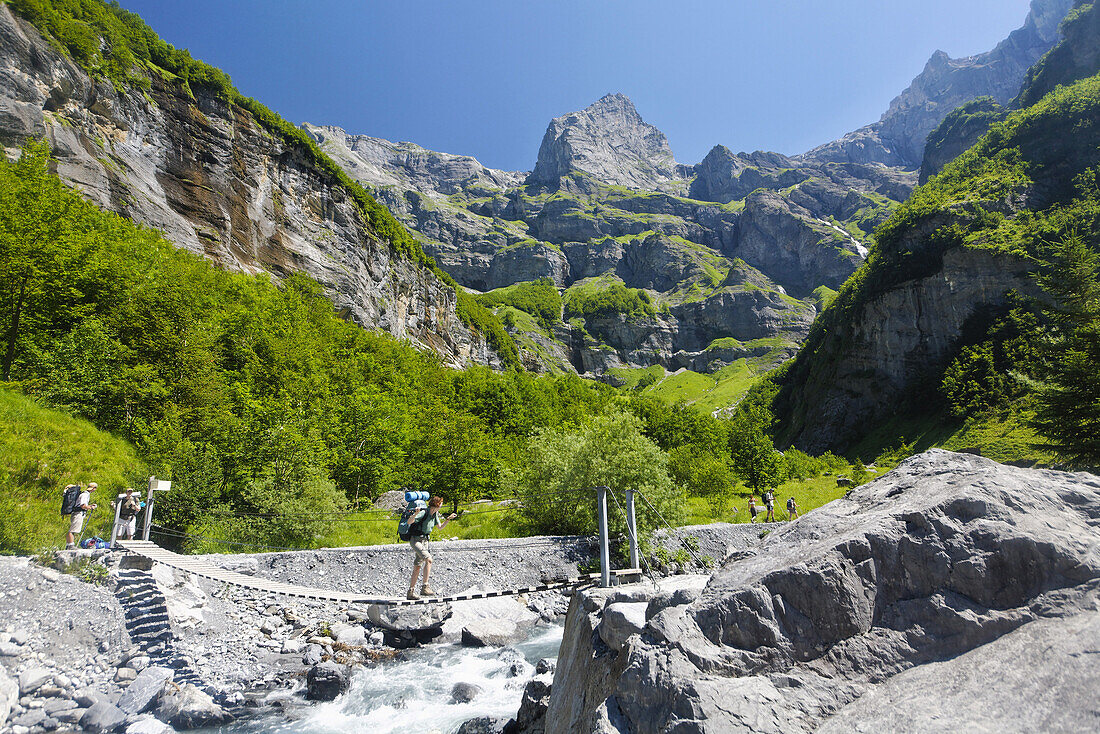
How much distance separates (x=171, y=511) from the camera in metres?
19.7

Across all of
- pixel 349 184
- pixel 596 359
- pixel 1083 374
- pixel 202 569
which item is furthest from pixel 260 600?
pixel 596 359

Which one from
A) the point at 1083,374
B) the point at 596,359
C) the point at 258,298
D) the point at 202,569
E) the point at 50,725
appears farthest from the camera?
the point at 596,359

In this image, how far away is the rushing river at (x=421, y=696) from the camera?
35.9 ft

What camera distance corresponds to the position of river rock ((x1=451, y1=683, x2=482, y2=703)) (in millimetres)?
12203

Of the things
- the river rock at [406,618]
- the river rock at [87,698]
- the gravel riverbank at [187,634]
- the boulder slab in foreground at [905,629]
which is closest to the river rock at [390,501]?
the gravel riverbank at [187,634]

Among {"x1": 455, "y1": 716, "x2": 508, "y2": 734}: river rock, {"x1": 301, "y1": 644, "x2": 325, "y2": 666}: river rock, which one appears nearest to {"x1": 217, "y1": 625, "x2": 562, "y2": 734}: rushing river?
{"x1": 455, "y1": 716, "x2": 508, "y2": 734}: river rock

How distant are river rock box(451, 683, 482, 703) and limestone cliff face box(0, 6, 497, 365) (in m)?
44.0

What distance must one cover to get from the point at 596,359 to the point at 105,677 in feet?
565

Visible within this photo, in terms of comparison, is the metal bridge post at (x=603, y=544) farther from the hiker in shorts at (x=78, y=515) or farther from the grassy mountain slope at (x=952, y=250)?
the grassy mountain slope at (x=952, y=250)

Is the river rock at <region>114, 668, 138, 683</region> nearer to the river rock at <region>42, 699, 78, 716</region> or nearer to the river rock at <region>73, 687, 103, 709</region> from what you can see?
the river rock at <region>73, 687, 103, 709</region>

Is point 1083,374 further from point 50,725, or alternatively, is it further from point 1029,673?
point 50,725

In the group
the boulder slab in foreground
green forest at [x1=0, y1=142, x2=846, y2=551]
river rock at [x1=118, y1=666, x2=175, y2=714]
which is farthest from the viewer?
green forest at [x1=0, y1=142, x2=846, y2=551]

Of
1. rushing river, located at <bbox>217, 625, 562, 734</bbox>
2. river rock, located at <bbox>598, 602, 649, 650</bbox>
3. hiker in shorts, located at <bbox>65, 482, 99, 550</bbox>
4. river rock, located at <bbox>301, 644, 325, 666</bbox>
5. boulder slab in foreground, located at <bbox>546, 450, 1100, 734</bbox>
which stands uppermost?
boulder slab in foreground, located at <bbox>546, 450, 1100, 734</bbox>

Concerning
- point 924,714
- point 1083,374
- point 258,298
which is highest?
point 258,298
